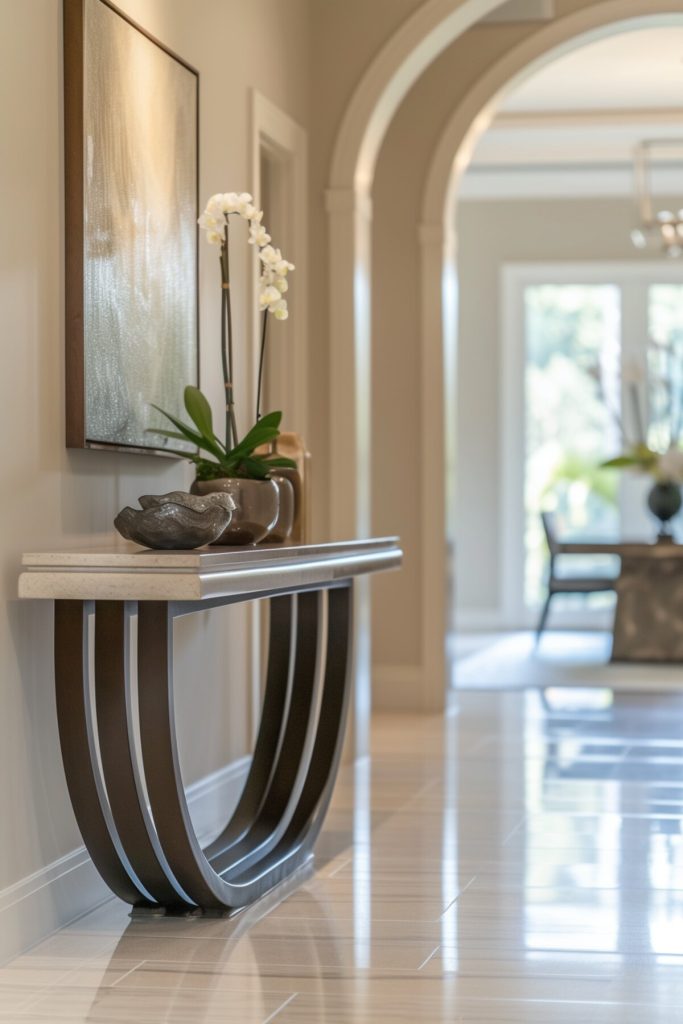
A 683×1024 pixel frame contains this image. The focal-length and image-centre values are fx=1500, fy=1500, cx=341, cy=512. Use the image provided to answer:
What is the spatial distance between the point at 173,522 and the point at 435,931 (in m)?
1.08

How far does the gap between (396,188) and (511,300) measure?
14.7 feet

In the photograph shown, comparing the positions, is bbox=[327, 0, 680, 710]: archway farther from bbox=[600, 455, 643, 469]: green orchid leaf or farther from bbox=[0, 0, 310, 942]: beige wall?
bbox=[600, 455, 643, 469]: green orchid leaf

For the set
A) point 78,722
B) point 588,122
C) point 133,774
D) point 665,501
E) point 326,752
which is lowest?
point 326,752

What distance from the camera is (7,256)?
3.06 meters

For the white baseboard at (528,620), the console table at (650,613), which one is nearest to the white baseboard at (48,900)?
the console table at (650,613)

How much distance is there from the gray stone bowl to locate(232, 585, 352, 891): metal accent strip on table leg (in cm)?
97

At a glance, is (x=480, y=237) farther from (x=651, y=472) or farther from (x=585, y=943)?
(x=585, y=943)

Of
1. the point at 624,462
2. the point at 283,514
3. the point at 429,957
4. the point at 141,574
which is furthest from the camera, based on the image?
the point at 624,462

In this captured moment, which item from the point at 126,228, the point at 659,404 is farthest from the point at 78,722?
the point at 659,404

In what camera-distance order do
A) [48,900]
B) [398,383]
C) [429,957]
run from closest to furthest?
[429,957] < [48,900] < [398,383]

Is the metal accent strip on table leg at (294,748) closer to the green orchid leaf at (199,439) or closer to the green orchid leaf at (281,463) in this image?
the green orchid leaf at (281,463)

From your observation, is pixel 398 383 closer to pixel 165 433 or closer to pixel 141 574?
pixel 165 433

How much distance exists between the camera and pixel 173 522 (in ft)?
10.3

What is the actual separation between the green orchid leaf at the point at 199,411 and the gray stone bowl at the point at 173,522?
19.3 inches
